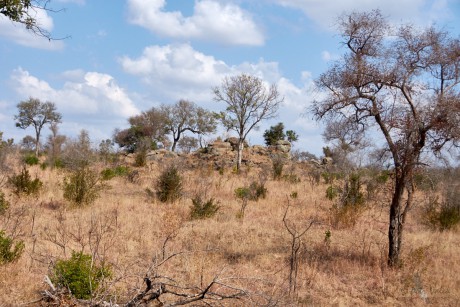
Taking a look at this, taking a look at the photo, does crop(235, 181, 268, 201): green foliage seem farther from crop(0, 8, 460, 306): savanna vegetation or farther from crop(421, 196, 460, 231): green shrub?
crop(421, 196, 460, 231): green shrub

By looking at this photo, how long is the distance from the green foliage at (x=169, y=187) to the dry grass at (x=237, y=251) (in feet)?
1.05

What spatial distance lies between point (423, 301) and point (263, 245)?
3593 millimetres

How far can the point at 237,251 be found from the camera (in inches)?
370

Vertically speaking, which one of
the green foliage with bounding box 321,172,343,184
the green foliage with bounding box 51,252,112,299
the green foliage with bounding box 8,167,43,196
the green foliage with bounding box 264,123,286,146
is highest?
the green foliage with bounding box 264,123,286,146

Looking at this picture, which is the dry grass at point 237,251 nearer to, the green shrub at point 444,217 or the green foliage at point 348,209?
the green foliage at point 348,209

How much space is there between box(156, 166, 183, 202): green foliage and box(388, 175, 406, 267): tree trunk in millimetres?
7249

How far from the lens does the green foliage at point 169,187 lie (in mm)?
14094

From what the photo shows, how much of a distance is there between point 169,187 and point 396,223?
757 cm

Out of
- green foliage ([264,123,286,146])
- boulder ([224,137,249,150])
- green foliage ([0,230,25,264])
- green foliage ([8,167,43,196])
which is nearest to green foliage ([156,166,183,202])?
green foliage ([8,167,43,196])

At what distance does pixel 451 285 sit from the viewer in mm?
7934

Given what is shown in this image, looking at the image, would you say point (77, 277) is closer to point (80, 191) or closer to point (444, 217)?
point (80, 191)

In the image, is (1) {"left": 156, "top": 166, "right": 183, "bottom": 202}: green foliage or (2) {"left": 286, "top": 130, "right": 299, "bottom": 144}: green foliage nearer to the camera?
(1) {"left": 156, "top": 166, "right": 183, "bottom": 202}: green foliage

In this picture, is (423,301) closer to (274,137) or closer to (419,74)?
(419,74)

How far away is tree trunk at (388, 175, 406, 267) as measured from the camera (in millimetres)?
8361
